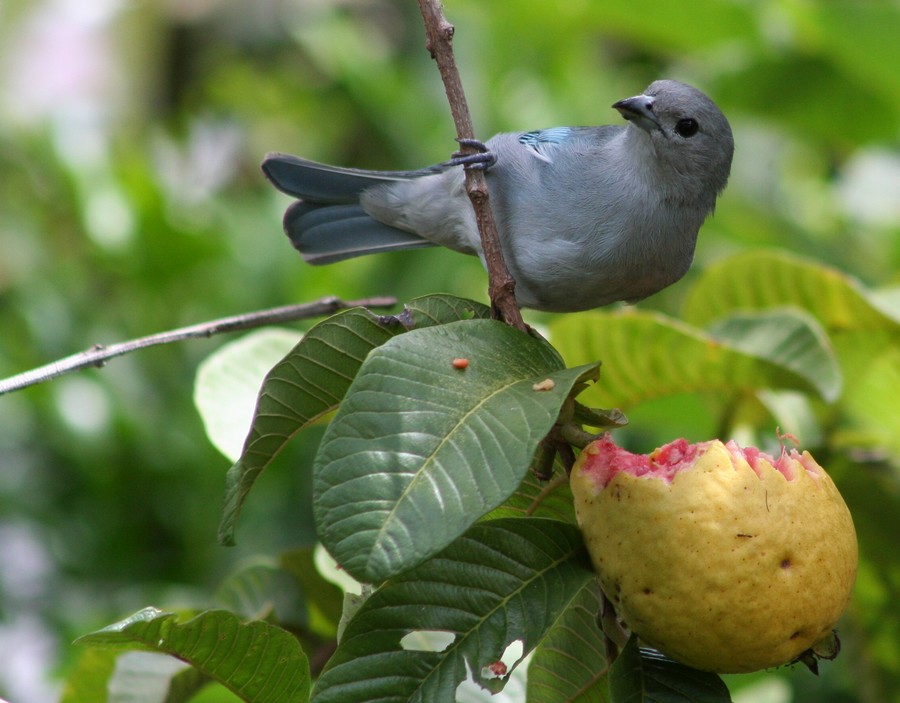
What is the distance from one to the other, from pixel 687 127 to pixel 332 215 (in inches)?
38.9

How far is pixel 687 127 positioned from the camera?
2.53 metres

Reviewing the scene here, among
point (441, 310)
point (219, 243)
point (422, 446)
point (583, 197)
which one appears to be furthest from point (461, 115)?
point (219, 243)

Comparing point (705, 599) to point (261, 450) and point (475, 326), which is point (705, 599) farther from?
point (261, 450)

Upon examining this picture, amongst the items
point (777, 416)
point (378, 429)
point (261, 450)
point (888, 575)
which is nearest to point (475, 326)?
point (378, 429)

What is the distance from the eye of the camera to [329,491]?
1.29m

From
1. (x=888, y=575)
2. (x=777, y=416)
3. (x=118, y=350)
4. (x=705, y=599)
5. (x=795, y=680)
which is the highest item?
(x=118, y=350)

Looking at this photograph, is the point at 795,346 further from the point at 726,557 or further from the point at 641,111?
the point at 726,557

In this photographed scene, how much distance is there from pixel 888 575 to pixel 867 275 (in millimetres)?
1856

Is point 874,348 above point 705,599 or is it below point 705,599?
below

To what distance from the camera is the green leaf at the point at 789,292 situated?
2.45m

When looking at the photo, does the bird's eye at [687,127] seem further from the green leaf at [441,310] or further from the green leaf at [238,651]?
the green leaf at [238,651]

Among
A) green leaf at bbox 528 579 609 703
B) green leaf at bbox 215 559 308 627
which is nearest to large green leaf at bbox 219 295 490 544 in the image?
green leaf at bbox 528 579 609 703

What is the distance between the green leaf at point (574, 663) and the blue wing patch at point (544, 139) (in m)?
1.26

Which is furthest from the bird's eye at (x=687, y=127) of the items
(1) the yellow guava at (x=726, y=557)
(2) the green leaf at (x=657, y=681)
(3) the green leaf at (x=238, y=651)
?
(3) the green leaf at (x=238, y=651)
